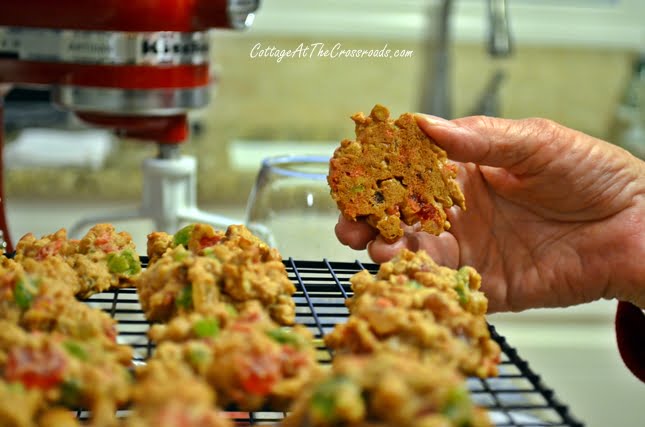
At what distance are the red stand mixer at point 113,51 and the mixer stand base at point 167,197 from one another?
0.16 meters

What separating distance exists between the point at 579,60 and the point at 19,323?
2.62m

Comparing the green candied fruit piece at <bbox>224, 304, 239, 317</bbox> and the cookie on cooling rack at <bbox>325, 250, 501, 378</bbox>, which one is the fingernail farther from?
the green candied fruit piece at <bbox>224, 304, 239, 317</bbox>

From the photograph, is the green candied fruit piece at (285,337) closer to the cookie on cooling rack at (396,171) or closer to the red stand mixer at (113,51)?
the cookie on cooling rack at (396,171)

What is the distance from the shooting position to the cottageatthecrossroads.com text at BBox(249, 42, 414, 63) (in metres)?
2.95

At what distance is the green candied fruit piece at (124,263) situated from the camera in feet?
3.53

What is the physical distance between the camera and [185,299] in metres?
0.93

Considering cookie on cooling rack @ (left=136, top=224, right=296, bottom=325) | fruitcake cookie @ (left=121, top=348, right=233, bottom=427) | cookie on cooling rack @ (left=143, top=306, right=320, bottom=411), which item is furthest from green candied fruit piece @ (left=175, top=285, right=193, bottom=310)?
fruitcake cookie @ (left=121, top=348, right=233, bottom=427)

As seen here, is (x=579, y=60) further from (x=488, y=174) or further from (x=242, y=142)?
(x=488, y=174)

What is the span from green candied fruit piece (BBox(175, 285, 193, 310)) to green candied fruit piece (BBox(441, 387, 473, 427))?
367mm

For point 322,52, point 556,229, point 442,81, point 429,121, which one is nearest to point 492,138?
point 429,121

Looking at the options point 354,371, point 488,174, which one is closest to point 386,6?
point 488,174

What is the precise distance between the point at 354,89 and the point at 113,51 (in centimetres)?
170

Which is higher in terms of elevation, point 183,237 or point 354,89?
point 183,237

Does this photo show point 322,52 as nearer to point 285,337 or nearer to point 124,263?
point 124,263
